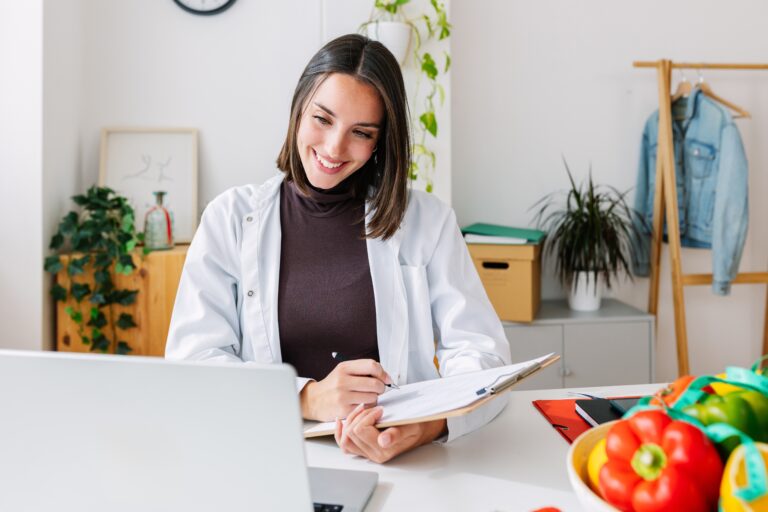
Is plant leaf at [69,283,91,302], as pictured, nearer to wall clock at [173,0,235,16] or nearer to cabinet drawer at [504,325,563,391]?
wall clock at [173,0,235,16]

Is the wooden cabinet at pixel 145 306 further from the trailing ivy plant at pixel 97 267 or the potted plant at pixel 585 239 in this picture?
the potted plant at pixel 585 239

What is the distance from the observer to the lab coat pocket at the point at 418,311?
1.48 meters

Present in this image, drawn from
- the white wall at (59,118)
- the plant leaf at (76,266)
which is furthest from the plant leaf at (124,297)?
the white wall at (59,118)

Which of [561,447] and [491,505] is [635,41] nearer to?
[561,447]

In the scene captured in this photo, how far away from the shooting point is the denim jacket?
2896 mm

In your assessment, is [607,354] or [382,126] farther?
[607,354]

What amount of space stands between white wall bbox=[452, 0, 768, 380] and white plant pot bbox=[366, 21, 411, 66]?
1.63 feet

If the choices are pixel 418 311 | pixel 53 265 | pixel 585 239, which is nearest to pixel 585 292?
pixel 585 239

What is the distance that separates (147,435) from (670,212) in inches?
109

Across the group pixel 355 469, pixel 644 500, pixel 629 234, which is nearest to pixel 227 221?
pixel 355 469

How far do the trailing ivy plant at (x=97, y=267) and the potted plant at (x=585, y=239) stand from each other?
1.80 meters

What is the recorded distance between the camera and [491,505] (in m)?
0.88

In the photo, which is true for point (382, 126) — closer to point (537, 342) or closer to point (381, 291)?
point (381, 291)

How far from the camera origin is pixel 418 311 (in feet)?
4.88
